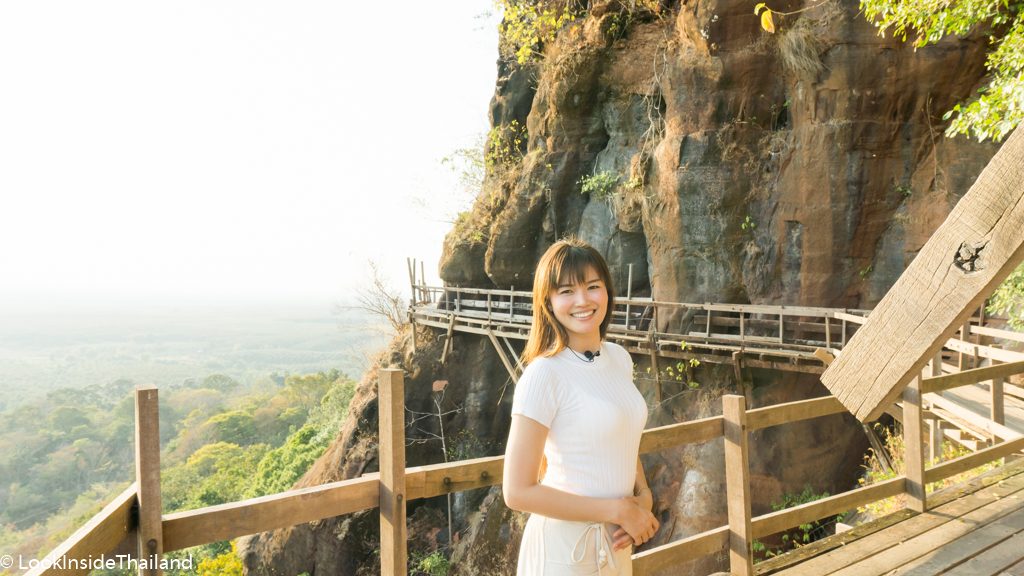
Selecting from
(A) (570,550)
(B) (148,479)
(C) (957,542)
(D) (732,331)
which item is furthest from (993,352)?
(B) (148,479)

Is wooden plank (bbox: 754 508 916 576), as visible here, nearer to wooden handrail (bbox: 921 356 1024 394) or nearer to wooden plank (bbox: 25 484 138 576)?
wooden handrail (bbox: 921 356 1024 394)

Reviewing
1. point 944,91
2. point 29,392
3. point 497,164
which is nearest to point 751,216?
point 944,91

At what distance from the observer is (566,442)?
6.09 feet

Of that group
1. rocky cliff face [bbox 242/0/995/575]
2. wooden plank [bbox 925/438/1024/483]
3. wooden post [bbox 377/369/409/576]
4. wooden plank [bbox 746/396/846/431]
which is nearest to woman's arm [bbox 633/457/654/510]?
wooden post [bbox 377/369/409/576]

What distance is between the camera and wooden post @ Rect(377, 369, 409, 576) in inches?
94.7

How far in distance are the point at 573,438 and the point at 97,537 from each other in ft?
4.35

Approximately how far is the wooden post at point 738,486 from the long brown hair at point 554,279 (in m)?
1.80

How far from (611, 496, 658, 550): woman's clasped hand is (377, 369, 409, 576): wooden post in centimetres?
86

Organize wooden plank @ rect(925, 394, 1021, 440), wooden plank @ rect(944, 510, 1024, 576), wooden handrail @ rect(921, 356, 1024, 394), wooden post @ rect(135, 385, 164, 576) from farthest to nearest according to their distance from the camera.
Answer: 1. wooden plank @ rect(925, 394, 1021, 440)
2. wooden handrail @ rect(921, 356, 1024, 394)
3. wooden plank @ rect(944, 510, 1024, 576)
4. wooden post @ rect(135, 385, 164, 576)

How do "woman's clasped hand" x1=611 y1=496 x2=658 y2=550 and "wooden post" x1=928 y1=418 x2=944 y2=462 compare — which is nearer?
"woman's clasped hand" x1=611 y1=496 x2=658 y2=550

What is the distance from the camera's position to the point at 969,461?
473cm

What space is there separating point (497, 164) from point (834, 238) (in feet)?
33.2

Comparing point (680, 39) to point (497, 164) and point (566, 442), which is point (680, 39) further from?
point (566, 442)

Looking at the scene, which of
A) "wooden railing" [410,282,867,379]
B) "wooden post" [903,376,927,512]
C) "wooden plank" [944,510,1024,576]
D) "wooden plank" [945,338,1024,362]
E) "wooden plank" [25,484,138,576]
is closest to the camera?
"wooden plank" [25,484,138,576]
